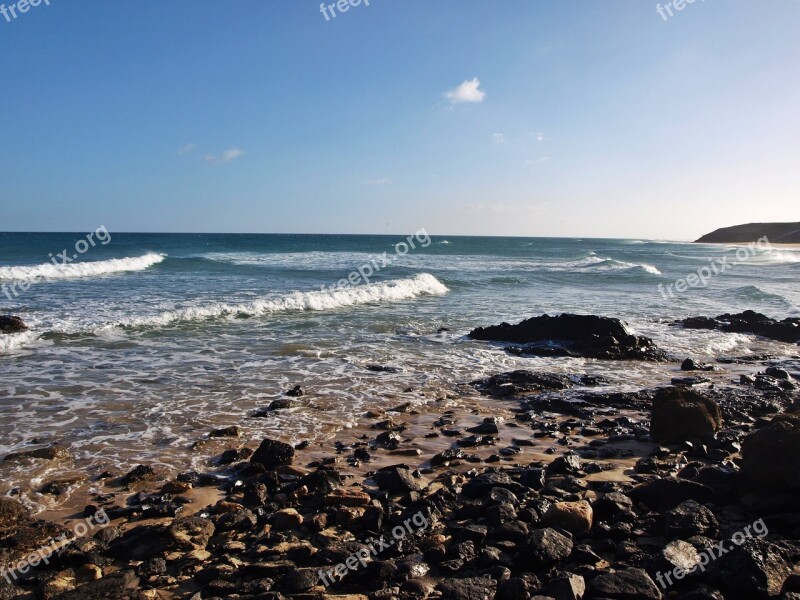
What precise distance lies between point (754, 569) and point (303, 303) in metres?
18.1

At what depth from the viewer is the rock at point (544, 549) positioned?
431cm

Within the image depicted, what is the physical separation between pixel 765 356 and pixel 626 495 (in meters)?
10.4

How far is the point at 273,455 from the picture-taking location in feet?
21.7

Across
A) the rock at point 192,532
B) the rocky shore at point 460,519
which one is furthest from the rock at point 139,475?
the rock at point 192,532

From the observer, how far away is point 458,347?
1411 cm

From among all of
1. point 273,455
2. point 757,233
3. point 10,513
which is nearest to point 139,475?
point 10,513

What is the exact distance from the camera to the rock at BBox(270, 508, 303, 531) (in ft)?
16.7

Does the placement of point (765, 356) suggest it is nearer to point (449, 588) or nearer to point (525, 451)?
point (525, 451)

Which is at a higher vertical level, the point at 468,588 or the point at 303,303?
the point at 303,303

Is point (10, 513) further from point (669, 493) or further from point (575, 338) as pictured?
point (575, 338)

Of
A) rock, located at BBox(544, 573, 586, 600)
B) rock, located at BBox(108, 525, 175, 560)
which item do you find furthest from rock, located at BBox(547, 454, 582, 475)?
rock, located at BBox(108, 525, 175, 560)

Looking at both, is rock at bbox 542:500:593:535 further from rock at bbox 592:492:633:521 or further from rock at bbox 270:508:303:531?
rock at bbox 270:508:303:531

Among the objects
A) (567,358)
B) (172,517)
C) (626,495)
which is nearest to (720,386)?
(567,358)

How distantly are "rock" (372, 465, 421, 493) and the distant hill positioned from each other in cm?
12459
